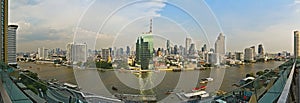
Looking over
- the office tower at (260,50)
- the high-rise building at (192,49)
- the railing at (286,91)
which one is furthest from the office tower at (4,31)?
the office tower at (260,50)

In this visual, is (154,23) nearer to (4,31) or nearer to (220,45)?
(220,45)

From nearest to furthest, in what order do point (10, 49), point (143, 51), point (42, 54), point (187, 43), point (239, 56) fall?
1. point (10, 49)
2. point (187, 43)
3. point (143, 51)
4. point (42, 54)
5. point (239, 56)

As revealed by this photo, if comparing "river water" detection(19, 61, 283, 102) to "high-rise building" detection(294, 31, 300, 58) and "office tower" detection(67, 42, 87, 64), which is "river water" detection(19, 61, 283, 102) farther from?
"high-rise building" detection(294, 31, 300, 58)

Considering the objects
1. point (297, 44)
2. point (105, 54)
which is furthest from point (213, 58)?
point (297, 44)

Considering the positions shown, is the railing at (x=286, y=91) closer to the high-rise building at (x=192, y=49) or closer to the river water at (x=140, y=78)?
the river water at (x=140, y=78)

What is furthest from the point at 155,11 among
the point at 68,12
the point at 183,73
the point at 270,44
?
the point at 270,44

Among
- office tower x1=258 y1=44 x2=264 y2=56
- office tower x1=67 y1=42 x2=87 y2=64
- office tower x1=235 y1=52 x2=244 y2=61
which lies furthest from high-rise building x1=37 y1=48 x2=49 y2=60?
office tower x1=258 y1=44 x2=264 y2=56

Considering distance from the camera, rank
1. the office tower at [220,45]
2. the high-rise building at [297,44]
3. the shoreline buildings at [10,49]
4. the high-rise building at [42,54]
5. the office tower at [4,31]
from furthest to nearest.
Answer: the high-rise building at [42,54]
the office tower at [220,45]
the shoreline buildings at [10,49]
the office tower at [4,31]
the high-rise building at [297,44]
